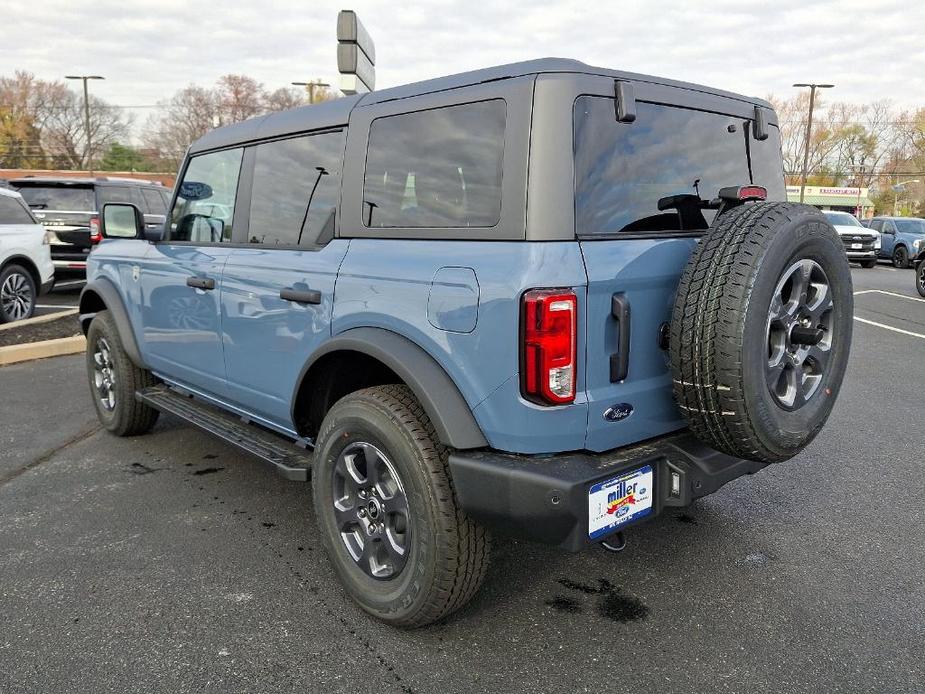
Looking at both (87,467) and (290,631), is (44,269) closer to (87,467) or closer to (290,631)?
(87,467)

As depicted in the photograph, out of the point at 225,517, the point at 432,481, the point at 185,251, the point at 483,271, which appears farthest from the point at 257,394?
the point at 483,271

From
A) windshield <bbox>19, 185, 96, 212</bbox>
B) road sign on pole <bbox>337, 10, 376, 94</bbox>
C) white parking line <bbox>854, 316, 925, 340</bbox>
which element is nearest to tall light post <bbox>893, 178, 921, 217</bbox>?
white parking line <bbox>854, 316, 925, 340</bbox>

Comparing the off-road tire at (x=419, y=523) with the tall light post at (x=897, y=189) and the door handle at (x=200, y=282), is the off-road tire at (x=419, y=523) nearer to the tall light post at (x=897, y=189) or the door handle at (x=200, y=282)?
the door handle at (x=200, y=282)

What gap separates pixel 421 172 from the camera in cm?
262

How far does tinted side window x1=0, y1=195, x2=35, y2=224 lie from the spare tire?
9.33 metres

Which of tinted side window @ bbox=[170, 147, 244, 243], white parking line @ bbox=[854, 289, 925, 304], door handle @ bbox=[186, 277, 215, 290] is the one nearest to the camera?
door handle @ bbox=[186, 277, 215, 290]

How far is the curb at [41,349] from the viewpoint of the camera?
274 inches

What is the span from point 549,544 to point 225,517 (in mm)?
1985

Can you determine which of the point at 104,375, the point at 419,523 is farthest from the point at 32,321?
the point at 419,523

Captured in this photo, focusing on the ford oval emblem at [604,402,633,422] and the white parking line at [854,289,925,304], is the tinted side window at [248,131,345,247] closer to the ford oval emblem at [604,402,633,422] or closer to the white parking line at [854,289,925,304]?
the ford oval emblem at [604,402,633,422]

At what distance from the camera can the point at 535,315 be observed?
83.7 inches

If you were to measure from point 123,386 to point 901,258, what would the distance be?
24.1 m

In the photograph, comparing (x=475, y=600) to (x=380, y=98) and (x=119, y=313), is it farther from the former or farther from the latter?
(x=119, y=313)

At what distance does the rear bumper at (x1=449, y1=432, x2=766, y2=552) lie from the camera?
216 cm
